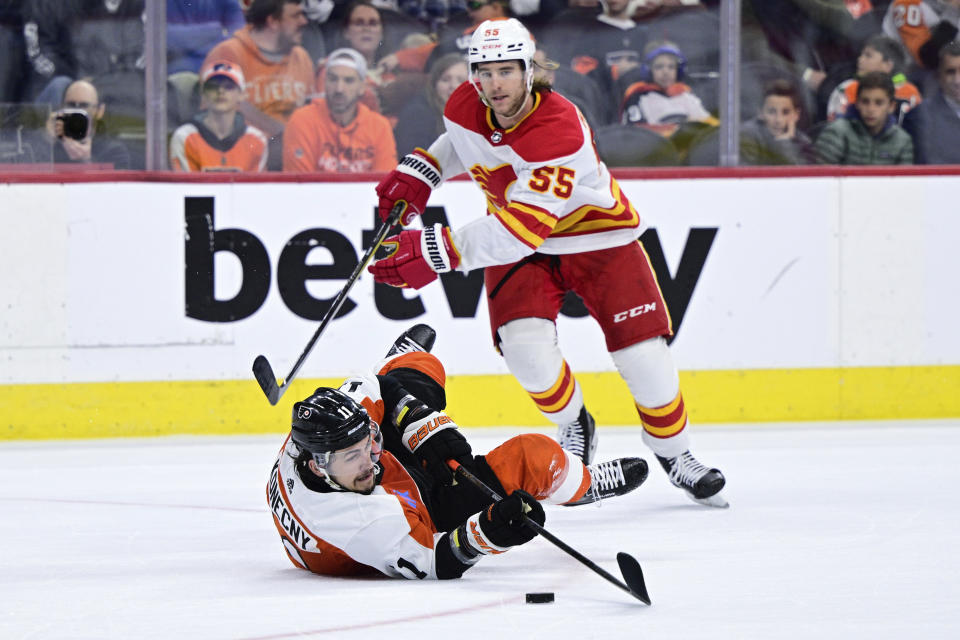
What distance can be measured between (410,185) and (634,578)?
1.57 meters

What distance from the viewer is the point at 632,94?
5195mm

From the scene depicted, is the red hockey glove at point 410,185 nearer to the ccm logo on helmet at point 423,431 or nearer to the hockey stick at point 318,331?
the hockey stick at point 318,331

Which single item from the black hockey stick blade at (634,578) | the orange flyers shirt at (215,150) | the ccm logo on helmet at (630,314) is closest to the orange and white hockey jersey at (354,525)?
the black hockey stick blade at (634,578)

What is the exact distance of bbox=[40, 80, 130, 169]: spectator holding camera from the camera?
16.3ft

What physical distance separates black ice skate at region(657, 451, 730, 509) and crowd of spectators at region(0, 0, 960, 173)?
186 centimetres

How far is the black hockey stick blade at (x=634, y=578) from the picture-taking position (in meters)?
2.42

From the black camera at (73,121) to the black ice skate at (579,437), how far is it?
228cm

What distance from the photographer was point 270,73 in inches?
200

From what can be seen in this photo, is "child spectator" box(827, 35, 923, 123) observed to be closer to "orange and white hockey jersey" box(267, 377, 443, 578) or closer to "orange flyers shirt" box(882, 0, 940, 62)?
"orange flyers shirt" box(882, 0, 940, 62)

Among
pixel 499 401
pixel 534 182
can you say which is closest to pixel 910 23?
pixel 499 401

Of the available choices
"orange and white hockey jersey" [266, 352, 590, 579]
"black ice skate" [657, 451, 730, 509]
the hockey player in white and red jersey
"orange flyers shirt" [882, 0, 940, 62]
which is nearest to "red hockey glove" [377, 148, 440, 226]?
the hockey player in white and red jersey

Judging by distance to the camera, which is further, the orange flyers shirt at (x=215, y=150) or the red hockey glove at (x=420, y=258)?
the orange flyers shirt at (x=215, y=150)

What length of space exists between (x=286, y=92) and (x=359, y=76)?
0.92ft

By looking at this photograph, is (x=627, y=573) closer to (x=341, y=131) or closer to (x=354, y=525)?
(x=354, y=525)
